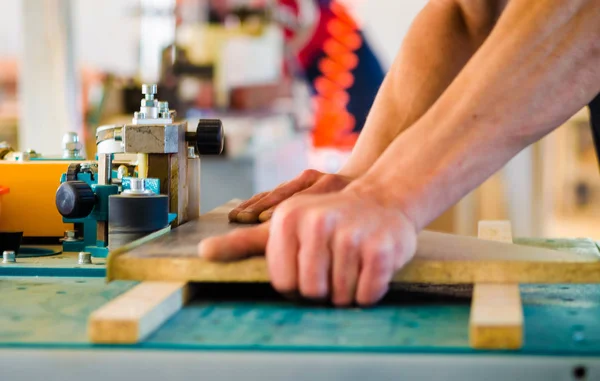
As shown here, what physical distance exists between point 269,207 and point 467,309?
442mm

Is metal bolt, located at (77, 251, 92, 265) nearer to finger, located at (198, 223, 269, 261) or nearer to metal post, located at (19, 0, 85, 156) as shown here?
finger, located at (198, 223, 269, 261)

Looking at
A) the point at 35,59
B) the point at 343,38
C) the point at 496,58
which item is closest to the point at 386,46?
the point at 343,38

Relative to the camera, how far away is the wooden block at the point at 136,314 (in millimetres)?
793

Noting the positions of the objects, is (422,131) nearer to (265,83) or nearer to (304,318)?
(304,318)

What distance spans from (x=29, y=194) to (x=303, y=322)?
0.75 m

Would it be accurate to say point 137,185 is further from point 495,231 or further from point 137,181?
point 495,231

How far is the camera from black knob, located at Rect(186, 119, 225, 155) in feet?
4.40

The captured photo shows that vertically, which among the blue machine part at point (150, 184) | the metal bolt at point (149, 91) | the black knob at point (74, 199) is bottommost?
the black knob at point (74, 199)

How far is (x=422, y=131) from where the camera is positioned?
3.29 feet

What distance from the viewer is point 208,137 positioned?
4.40ft

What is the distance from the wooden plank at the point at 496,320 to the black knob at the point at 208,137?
1.87 ft

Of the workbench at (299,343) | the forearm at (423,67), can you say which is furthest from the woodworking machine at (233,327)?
the forearm at (423,67)

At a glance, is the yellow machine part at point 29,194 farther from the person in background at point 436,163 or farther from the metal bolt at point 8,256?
the person in background at point 436,163

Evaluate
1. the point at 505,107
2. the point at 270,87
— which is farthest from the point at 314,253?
the point at 270,87
